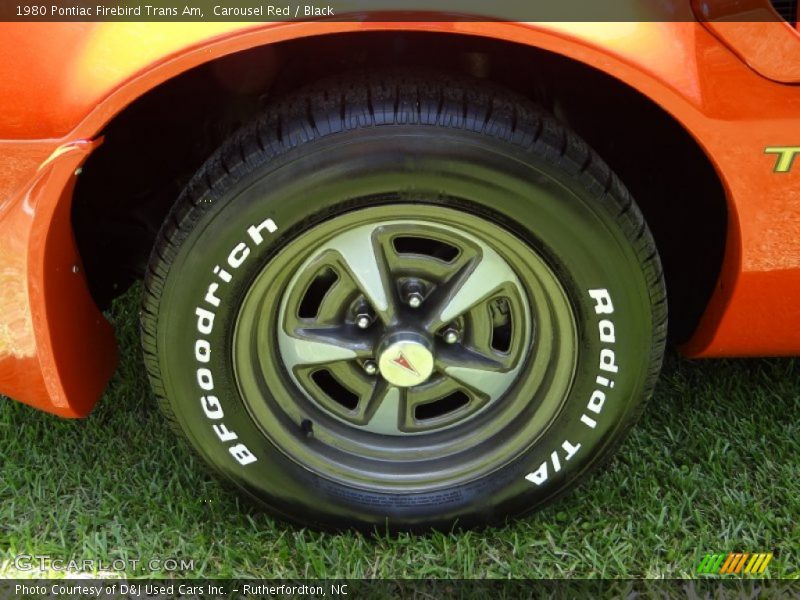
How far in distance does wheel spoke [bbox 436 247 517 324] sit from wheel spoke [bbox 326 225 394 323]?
13 cm

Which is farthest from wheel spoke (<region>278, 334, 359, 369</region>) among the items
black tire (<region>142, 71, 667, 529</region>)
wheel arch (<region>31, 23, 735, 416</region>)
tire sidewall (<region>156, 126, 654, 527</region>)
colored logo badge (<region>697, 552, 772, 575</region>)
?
colored logo badge (<region>697, 552, 772, 575</region>)

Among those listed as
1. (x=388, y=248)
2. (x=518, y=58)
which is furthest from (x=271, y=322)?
(x=518, y=58)

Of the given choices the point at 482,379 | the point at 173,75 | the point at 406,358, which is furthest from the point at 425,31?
the point at 482,379

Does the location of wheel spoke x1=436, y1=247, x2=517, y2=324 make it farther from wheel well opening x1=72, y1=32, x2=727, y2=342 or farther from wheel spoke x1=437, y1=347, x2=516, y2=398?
wheel well opening x1=72, y1=32, x2=727, y2=342

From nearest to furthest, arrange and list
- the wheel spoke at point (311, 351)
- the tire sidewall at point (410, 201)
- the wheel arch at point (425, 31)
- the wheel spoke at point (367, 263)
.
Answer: the wheel arch at point (425, 31) → the tire sidewall at point (410, 201) → the wheel spoke at point (367, 263) → the wheel spoke at point (311, 351)

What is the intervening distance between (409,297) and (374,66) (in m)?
0.50

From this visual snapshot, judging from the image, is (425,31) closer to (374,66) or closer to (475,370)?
(374,66)

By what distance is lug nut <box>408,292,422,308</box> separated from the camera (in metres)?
1.89

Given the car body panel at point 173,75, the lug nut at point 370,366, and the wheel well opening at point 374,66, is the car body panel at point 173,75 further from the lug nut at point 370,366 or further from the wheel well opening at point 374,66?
the lug nut at point 370,366

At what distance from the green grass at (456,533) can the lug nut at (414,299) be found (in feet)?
Result: 1.78

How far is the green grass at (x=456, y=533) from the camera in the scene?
6.44 ft

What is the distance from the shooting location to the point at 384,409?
201 centimetres

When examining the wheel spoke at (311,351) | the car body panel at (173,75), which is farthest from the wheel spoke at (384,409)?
the car body panel at (173,75)

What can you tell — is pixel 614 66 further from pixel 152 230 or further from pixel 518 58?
pixel 152 230
